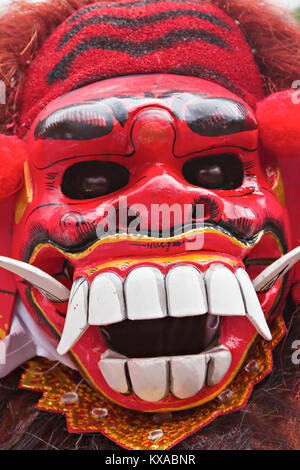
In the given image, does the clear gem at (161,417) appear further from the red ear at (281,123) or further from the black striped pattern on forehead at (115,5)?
the black striped pattern on forehead at (115,5)

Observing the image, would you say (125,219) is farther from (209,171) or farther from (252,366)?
(252,366)

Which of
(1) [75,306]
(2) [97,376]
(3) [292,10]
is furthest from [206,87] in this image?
(2) [97,376]

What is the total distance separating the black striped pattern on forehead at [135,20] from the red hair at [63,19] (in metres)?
0.09

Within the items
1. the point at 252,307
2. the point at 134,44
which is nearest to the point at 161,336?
the point at 252,307

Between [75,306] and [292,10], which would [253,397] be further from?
[292,10]

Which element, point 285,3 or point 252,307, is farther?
point 285,3

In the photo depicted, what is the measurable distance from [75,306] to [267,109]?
19.9 inches

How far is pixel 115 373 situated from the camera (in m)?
0.92

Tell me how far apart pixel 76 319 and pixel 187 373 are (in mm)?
208

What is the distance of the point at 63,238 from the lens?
94 centimetres

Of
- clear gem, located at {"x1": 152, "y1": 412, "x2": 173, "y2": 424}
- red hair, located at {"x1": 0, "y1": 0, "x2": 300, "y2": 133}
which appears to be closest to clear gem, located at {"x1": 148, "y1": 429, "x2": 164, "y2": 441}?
clear gem, located at {"x1": 152, "y1": 412, "x2": 173, "y2": 424}

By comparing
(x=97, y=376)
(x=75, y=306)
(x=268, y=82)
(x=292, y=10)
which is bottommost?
(x=97, y=376)

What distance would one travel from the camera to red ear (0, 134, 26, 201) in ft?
3.23

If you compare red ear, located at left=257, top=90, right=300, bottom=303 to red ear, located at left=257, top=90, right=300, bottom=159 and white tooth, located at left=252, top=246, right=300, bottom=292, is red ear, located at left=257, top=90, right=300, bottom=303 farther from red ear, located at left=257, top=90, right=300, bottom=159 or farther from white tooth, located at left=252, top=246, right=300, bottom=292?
white tooth, located at left=252, top=246, right=300, bottom=292
